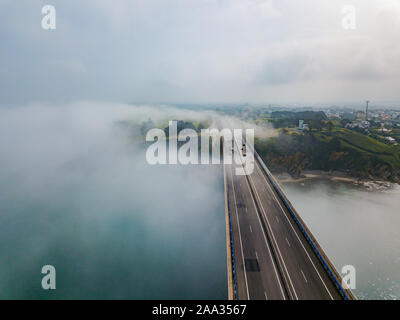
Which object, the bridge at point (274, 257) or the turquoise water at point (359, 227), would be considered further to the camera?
the turquoise water at point (359, 227)

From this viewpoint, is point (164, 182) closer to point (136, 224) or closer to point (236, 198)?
point (136, 224)

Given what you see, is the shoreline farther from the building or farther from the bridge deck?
the bridge deck

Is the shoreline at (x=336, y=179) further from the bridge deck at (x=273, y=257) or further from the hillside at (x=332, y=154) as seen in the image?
the bridge deck at (x=273, y=257)

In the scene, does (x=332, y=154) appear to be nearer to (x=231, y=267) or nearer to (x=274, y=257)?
(x=274, y=257)

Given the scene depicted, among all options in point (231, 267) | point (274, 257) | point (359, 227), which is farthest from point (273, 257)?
point (359, 227)

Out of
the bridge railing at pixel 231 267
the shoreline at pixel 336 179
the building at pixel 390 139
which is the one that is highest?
the building at pixel 390 139

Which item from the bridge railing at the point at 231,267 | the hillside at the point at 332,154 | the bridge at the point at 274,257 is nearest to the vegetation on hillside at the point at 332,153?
the hillside at the point at 332,154

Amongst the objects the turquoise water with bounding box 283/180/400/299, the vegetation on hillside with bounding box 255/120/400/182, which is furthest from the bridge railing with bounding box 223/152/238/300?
the vegetation on hillside with bounding box 255/120/400/182
